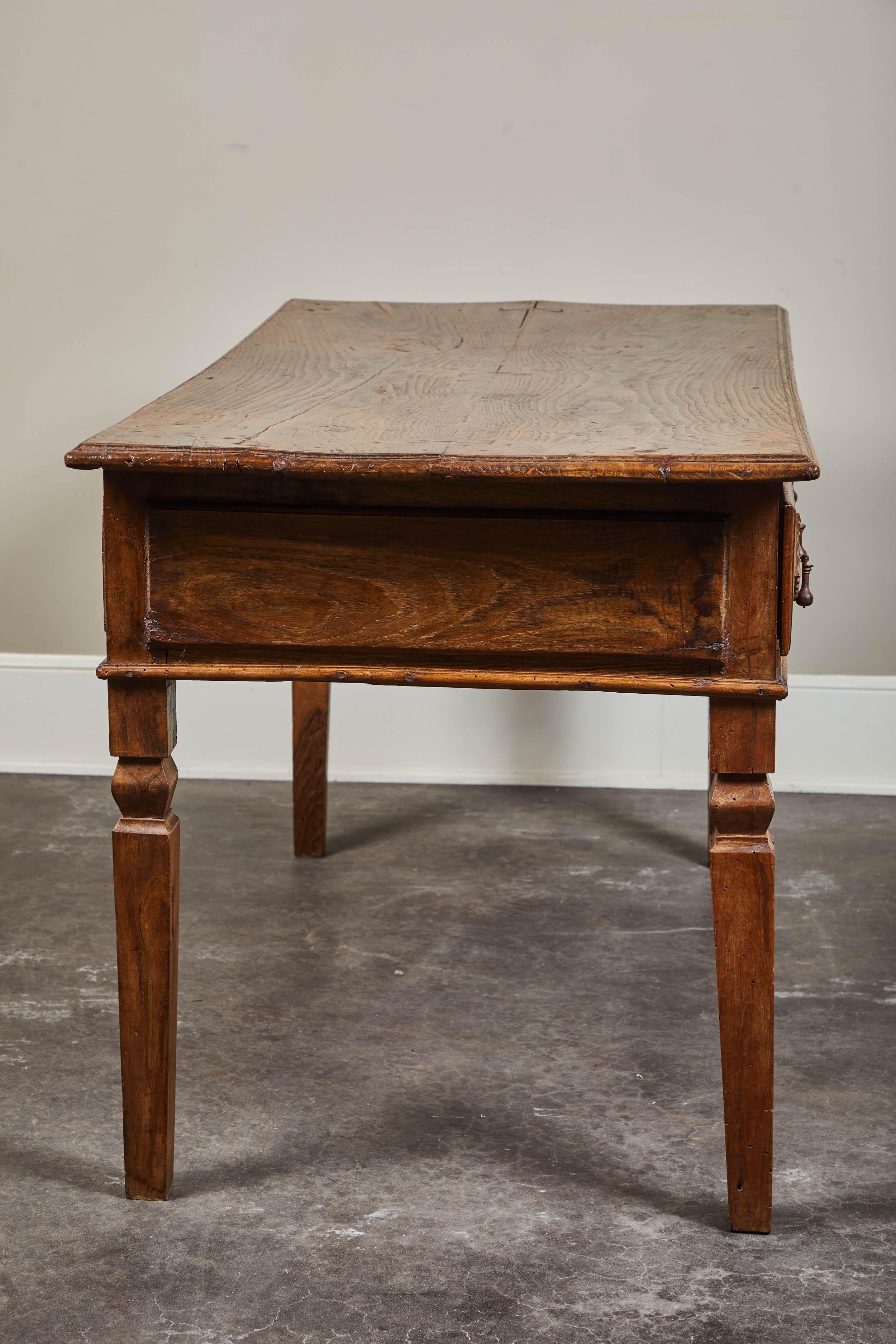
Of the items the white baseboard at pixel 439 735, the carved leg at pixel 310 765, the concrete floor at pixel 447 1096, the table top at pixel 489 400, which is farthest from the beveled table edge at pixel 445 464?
the white baseboard at pixel 439 735

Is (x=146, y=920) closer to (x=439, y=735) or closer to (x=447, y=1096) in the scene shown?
(x=447, y=1096)

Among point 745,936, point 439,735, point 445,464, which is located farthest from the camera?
point 439,735

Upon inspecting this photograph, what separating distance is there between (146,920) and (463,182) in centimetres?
185

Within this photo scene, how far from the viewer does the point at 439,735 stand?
9.27ft

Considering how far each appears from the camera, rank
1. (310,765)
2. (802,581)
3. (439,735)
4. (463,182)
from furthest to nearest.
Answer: (439,735) < (463,182) < (310,765) < (802,581)

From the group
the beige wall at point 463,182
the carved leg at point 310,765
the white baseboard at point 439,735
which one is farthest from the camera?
the white baseboard at point 439,735

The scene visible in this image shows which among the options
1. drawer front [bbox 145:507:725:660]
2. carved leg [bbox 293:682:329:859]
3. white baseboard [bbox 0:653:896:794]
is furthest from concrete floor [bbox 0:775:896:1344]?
drawer front [bbox 145:507:725:660]

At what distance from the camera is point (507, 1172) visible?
54.3 inches

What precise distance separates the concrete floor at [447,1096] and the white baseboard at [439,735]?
0.28m

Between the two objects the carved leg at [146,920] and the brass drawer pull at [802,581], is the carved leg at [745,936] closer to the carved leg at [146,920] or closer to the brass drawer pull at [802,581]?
the brass drawer pull at [802,581]

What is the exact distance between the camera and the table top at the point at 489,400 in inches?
44.6

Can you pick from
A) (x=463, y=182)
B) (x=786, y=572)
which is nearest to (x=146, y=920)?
(x=786, y=572)

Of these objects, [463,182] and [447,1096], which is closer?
[447,1096]

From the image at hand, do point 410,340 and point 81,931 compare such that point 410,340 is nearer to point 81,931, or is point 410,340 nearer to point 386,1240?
point 81,931
